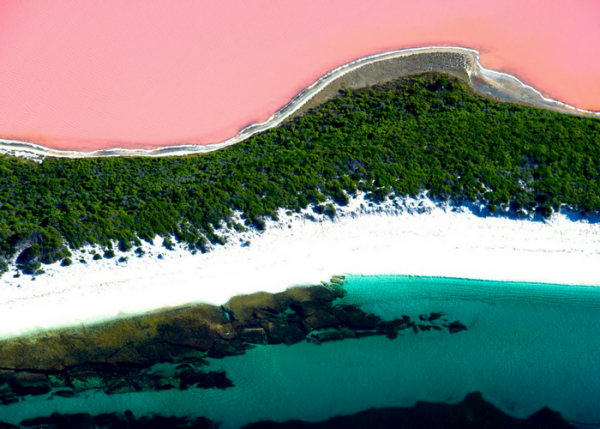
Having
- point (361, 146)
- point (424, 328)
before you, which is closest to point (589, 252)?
point (424, 328)

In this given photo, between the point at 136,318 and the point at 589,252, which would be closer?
the point at 136,318

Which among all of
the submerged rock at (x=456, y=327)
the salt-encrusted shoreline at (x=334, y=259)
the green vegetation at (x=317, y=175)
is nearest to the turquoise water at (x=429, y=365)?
the submerged rock at (x=456, y=327)

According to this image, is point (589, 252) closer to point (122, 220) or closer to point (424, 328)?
point (424, 328)

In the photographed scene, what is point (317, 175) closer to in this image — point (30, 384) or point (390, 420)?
point (390, 420)

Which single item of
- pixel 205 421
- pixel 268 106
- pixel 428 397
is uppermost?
pixel 268 106

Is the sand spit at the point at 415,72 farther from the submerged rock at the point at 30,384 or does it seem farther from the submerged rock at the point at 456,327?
the submerged rock at the point at 30,384

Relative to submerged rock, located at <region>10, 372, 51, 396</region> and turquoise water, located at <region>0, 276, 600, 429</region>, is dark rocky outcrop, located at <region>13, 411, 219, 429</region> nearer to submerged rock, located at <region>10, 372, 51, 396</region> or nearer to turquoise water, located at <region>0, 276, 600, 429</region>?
turquoise water, located at <region>0, 276, 600, 429</region>

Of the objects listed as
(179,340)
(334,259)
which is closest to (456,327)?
(334,259)
